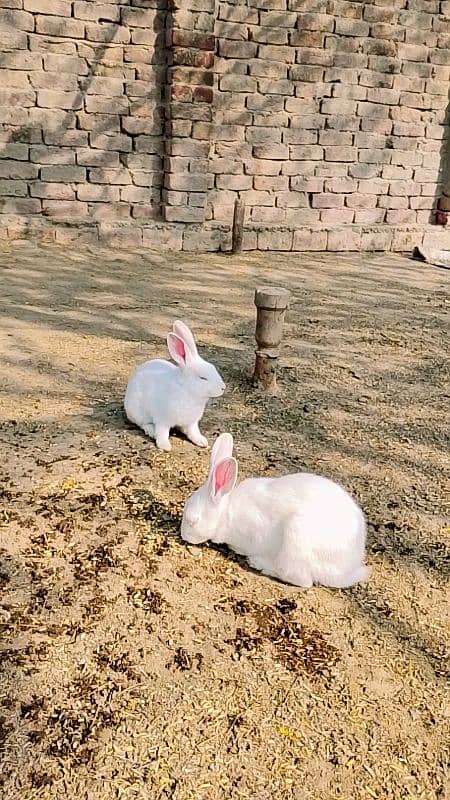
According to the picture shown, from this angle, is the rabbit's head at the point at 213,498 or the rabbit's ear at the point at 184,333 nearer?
the rabbit's head at the point at 213,498

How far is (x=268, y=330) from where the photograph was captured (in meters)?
4.07

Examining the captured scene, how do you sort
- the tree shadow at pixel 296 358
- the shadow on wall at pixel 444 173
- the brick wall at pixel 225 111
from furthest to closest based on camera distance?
the shadow on wall at pixel 444 173 → the brick wall at pixel 225 111 → the tree shadow at pixel 296 358

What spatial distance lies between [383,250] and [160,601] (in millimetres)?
8280

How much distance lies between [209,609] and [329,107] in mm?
8129

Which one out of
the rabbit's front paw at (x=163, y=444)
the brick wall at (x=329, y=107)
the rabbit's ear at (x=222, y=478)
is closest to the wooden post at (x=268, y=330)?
the rabbit's front paw at (x=163, y=444)

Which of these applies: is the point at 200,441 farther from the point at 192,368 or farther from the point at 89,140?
the point at 89,140

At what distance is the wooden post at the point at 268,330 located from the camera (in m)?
4.01

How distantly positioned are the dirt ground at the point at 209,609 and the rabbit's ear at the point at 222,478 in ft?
0.97

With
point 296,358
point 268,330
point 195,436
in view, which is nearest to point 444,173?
point 296,358

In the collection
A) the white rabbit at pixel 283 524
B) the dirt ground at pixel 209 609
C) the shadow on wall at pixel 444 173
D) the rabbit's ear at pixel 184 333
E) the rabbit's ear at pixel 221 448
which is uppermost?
the shadow on wall at pixel 444 173

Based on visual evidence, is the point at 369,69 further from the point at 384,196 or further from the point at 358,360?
the point at 358,360

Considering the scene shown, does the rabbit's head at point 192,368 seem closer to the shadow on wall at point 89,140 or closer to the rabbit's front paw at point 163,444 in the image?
the rabbit's front paw at point 163,444

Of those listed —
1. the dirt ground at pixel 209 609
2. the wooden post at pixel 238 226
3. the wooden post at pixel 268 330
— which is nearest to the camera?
the dirt ground at pixel 209 609

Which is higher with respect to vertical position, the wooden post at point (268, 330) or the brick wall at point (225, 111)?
the brick wall at point (225, 111)
